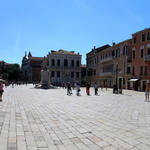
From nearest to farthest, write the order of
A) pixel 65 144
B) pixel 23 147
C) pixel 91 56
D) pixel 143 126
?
pixel 23 147, pixel 65 144, pixel 143 126, pixel 91 56

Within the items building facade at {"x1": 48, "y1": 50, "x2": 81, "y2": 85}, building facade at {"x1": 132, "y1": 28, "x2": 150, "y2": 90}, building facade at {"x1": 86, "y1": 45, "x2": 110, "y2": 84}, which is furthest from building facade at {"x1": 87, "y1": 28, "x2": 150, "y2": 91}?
building facade at {"x1": 48, "y1": 50, "x2": 81, "y2": 85}

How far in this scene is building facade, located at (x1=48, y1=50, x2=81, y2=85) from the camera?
60.1 m

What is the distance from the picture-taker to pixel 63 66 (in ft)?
203

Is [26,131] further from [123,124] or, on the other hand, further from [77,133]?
[123,124]

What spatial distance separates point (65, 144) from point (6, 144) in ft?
4.42

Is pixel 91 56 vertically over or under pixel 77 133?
over

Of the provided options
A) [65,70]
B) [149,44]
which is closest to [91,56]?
Result: [65,70]

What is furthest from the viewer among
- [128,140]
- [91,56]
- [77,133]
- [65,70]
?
[65,70]

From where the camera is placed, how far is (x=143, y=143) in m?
4.50

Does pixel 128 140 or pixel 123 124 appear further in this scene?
pixel 123 124

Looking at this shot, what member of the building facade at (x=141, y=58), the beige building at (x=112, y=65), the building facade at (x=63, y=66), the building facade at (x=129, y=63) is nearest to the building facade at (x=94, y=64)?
the beige building at (x=112, y=65)

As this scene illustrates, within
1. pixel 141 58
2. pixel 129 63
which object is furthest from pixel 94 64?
pixel 141 58

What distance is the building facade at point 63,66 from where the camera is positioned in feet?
197

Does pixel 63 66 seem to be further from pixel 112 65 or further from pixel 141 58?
pixel 141 58
